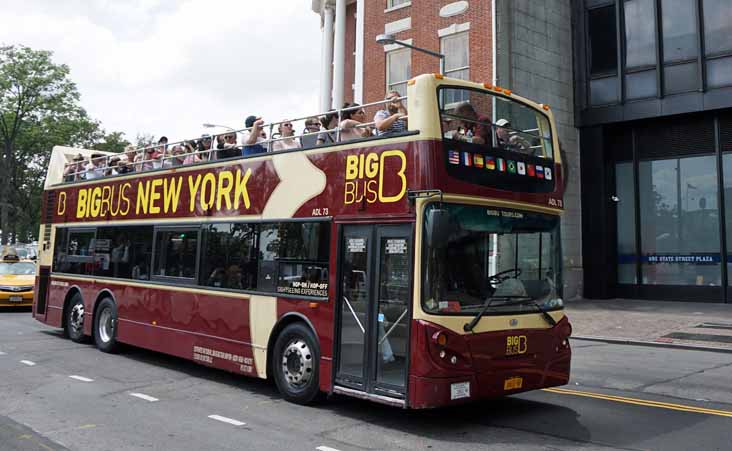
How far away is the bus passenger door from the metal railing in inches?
49.7

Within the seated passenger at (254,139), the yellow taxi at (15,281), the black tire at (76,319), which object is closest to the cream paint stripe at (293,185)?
the seated passenger at (254,139)

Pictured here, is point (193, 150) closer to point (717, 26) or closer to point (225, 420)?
point (225, 420)

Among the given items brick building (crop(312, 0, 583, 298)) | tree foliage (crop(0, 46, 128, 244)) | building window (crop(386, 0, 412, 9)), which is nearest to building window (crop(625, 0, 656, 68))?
brick building (crop(312, 0, 583, 298))

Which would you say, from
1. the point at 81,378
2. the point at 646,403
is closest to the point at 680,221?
the point at 646,403

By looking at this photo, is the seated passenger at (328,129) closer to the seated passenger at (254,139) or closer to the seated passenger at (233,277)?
the seated passenger at (254,139)

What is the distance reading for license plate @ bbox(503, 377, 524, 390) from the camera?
267 inches

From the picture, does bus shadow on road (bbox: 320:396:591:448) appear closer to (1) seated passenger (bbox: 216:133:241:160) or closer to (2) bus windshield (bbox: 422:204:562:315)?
(2) bus windshield (bbox: 422:204:562:315)

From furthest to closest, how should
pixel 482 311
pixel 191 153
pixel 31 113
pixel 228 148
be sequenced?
1. pixel 31 113
2. pixel 191 153
3. pixel 228 148
4. pixel 482 311

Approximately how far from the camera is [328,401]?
8.10 metres

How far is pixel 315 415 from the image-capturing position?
740cm

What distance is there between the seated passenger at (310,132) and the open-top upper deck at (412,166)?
0.15 meters

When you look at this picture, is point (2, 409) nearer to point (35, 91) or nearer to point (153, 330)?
point (153, 330)

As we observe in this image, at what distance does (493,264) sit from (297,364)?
2.82 metres

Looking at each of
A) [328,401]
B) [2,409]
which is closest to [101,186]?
[2,409]
